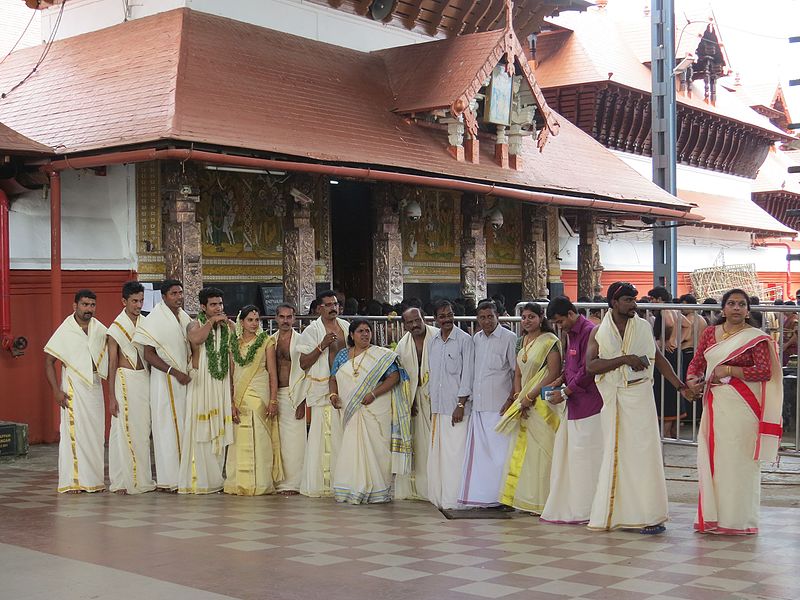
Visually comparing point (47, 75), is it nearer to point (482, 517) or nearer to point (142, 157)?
point (142, 157)

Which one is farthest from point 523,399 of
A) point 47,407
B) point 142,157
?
point 47,407

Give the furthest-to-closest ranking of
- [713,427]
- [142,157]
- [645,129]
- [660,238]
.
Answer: [645,129], [660,238], [142,157], [713,427]

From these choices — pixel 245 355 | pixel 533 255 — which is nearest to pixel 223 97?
pixel 245 355

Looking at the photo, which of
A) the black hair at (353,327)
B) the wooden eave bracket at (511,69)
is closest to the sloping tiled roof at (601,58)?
the wooden eave bracket at (511,69)

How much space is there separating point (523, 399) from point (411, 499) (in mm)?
1750

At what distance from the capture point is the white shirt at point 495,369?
9398 millimetres

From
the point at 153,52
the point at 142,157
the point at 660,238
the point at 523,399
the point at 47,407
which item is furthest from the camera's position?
the point at 660,238

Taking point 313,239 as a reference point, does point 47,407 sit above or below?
below

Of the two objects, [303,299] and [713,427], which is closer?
[713,427]

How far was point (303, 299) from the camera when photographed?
613 inches

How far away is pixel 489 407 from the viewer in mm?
9438

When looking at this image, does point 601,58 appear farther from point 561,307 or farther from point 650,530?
point 650,530

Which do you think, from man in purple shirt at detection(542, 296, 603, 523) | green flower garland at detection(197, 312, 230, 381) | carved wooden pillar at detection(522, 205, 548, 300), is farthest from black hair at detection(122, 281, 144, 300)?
carved wooden pillar at detection(522, 205, 548, 300)

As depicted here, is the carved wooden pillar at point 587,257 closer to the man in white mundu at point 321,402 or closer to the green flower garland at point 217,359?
the man in white mundu at point 321,402
